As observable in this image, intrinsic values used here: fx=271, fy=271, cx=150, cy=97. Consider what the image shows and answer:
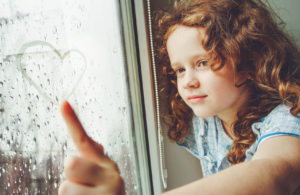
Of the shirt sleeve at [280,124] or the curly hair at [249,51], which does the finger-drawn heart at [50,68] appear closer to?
the curly hair at [249,51]

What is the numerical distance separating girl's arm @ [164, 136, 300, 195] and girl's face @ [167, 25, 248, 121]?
0.23 metres

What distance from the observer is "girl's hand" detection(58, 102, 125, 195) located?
0.95 feet

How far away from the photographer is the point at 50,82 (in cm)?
56

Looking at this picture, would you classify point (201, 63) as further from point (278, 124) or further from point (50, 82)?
point (50, 82)

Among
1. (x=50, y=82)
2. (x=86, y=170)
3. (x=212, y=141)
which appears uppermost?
(x=50, y=82)

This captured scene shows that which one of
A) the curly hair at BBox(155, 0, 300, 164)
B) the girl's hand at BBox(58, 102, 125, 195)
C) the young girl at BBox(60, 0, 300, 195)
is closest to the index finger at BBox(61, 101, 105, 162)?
the girl's hand at BBox(58, 102, 125, 195)

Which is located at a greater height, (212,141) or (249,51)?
(249,51)

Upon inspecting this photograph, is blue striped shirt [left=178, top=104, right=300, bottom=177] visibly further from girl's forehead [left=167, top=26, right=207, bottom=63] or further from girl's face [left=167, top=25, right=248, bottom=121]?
girl's forehead [left=167, top=26, right=207, bottom=63]

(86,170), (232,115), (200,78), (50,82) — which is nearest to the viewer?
(86,170)

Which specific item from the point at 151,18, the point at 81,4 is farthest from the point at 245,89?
the point at 81,4

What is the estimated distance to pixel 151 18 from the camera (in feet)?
2.90

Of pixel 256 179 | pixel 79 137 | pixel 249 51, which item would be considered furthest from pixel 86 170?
pixel 249 51

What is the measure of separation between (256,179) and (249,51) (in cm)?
44

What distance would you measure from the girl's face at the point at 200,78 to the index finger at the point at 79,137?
43 centimetres
